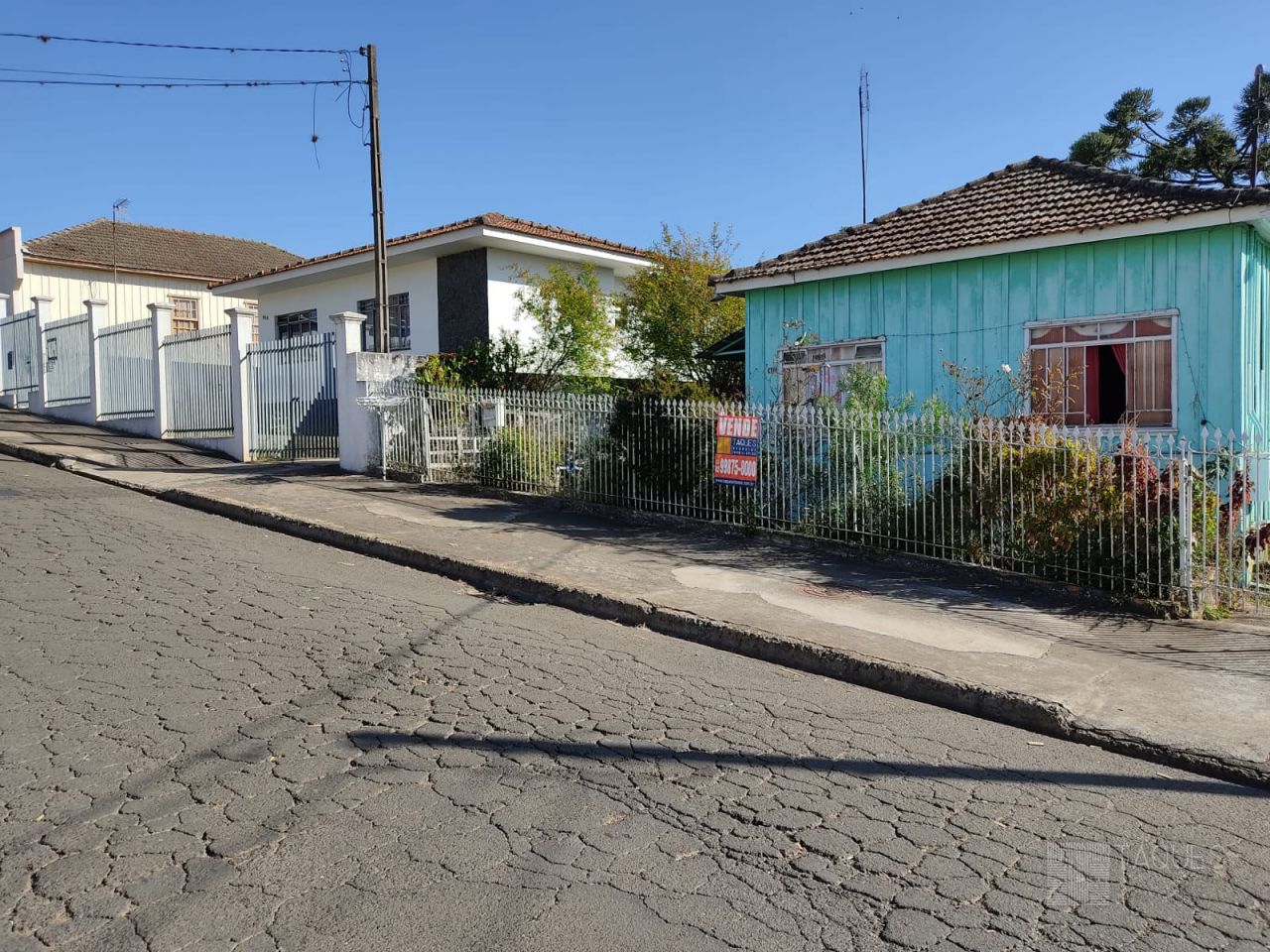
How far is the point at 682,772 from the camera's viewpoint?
427cm

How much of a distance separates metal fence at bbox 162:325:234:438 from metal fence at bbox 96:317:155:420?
1.63ft

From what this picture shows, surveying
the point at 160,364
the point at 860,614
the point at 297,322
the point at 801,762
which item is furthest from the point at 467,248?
the point at 801,762

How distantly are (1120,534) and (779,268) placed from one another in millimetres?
6506

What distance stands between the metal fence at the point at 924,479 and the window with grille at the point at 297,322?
432 inches

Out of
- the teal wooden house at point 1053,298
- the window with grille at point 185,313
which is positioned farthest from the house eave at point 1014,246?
the window with grille at point 185,313

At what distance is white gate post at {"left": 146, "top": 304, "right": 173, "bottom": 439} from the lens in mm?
16938

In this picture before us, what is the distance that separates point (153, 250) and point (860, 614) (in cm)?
2952

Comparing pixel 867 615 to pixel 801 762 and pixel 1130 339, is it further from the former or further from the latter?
pixel 1130 339

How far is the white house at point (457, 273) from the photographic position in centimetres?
1870

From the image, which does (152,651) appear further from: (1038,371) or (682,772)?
(1038,371)

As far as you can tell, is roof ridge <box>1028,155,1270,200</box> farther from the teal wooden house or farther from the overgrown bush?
the overgrown bush

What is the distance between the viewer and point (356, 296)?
861 inches

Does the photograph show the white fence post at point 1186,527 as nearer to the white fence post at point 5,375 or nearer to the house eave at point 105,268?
the white fence post at point 5,375

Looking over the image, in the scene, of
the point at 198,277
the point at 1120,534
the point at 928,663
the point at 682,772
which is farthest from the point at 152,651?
the point at 198,277
